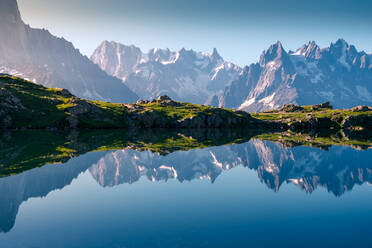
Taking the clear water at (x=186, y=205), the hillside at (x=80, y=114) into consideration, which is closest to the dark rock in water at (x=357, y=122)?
the hillside at (x=80, y=114)

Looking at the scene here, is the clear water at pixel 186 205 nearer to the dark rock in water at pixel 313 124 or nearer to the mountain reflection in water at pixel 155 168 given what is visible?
the mountain reflection in water at pixel 155 168

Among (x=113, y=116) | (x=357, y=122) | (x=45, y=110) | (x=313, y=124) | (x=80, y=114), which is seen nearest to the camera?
(x=45, y=110)

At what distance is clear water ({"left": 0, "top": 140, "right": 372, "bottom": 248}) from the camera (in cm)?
2064

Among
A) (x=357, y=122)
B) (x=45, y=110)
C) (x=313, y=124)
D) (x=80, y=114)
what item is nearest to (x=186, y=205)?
(x=80, y=114)

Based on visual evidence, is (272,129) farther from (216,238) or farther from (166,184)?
(216,238)

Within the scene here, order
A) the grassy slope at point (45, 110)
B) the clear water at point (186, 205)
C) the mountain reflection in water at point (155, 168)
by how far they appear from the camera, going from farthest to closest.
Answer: the grassy slope at point (45, 110) → the mountain reflection in water at point (155, 168) → the clear water at point (186, 205)

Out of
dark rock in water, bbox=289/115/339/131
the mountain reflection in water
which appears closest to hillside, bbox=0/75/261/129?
dark rock in water, bbox=289/115/339/131

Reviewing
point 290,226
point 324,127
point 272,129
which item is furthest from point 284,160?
point 324,127

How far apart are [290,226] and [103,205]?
17667 mm

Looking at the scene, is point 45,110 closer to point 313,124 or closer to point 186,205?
point 186,205

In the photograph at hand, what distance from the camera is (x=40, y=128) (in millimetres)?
111688

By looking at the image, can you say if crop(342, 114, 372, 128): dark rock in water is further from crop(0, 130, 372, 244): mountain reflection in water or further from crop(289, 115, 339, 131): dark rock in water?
crop(0, 130, 372, 244): mountain reflection in water

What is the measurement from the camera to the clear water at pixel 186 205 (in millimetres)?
20641

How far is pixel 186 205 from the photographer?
1107 inches
